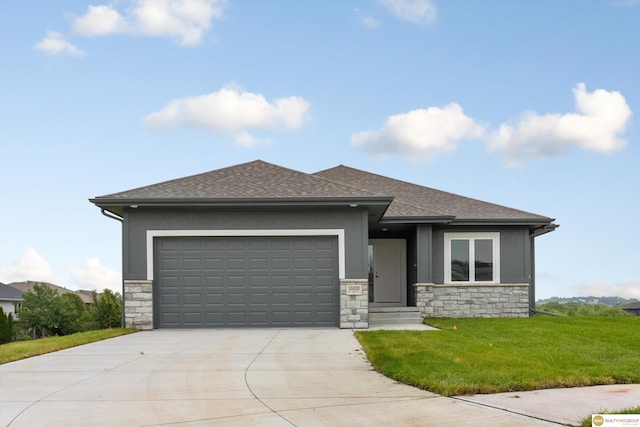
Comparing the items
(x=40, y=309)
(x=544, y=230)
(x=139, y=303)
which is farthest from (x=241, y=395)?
(x=40, y=309)

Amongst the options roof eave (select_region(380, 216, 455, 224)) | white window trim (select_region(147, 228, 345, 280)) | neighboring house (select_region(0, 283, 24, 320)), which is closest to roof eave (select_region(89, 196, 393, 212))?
white window trim (select_region(147, 228, 345, 280))

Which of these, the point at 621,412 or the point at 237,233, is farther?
the point at 237,233

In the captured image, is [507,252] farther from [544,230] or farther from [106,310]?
[106,310]

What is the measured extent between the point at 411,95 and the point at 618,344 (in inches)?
363

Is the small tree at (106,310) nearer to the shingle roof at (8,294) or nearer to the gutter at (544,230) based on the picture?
the shingle roof at (8,294)

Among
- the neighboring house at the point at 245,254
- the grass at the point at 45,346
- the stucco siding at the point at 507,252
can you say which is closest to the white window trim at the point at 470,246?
the stucco siding at the point at 507,252

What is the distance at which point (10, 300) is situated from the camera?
47188 mm

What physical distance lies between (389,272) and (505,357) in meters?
11.5

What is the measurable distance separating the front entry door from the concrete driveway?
9764mm

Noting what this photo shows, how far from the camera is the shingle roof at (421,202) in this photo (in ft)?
61.7

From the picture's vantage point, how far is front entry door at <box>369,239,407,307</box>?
67.4 ft

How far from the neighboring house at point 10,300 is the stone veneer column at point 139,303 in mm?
36508

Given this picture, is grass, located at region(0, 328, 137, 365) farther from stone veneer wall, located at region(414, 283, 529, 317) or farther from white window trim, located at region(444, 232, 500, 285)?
white window trim, located at region(444, 232, 500, 285)

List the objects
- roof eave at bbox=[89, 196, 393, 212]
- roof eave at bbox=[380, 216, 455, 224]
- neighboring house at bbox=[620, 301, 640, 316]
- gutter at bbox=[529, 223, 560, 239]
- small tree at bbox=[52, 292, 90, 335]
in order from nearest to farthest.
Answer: roof eave at bbox=[89, 196, 393, 212] < roof eave at bbox=[380, 216, 455, 224] < gutter at bbox=[529, 223, 560, 239] < small tree at bbox=[52, 292, 90, 335] < neighboring house at bbox=[620, 301, 640, 316]
